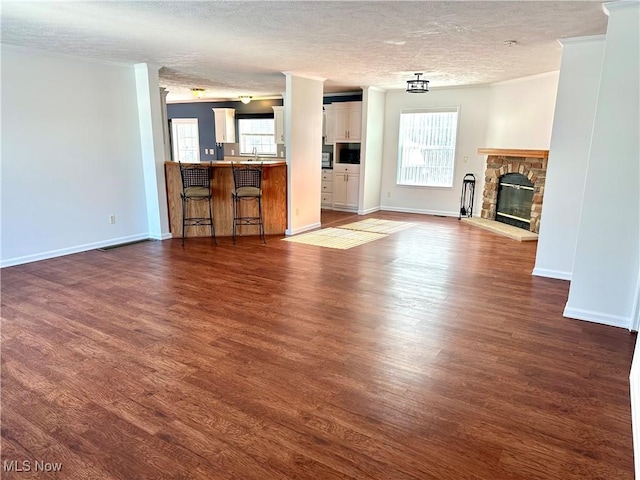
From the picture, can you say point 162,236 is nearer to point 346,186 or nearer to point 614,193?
point 346,186

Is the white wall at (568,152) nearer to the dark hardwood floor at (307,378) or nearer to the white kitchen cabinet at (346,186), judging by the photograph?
the dark hardwood floor at (307,378)

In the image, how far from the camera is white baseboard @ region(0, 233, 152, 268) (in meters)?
4.68

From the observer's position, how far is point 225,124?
32.4 feet

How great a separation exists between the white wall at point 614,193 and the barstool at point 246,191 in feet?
13.1

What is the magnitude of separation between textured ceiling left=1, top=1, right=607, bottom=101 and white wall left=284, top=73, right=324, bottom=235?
0.39m

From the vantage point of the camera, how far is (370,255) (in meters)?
5.28

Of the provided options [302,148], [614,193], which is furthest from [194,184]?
[614,193]

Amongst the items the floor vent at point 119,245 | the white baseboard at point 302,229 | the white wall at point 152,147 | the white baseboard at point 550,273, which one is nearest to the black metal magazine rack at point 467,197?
the white baseboard at point 302,229

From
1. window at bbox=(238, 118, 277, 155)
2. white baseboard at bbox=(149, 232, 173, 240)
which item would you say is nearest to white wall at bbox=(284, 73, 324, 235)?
white baseboard at bbox=(149, 232, 173, 240)

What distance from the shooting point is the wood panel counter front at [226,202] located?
609 cm

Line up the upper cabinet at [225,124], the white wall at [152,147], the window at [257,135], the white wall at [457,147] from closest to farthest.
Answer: the white wall at [152,147], the white wall at [457,147], the window at [257,135], the upper cabinet at [225,124]

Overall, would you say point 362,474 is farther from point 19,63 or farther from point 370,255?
point 19,63

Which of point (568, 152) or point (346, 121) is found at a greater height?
point (346, 121)

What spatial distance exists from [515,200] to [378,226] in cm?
236
